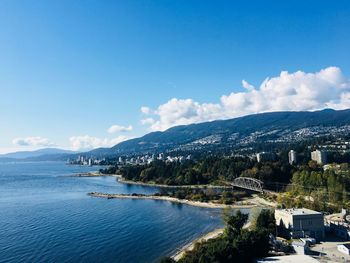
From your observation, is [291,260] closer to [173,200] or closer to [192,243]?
[192,243]

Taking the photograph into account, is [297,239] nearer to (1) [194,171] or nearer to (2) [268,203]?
(2) [268,203]

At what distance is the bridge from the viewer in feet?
238

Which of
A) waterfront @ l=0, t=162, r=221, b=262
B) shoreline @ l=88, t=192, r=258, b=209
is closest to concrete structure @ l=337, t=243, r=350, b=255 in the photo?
waterfront @ l=0, t=162, r=221, b=262

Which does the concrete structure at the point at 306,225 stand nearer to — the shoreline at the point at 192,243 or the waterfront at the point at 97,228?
the shoreline at the point at 192,243

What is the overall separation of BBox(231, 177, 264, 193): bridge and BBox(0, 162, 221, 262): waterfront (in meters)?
18.8

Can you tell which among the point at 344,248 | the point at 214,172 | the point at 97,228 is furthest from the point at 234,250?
the point at 214,172

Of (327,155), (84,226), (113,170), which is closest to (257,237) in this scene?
(84,226)

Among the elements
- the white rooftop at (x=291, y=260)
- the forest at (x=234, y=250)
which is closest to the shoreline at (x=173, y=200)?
the forest at (x=234, y=250)

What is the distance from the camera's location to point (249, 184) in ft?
251

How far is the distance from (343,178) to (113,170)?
95.1 metres

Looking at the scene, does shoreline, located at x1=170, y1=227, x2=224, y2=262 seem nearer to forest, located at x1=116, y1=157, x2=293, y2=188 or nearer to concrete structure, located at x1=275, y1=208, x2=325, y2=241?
concrete structure, located at x1=275, y1=208, x2=325, y2=241

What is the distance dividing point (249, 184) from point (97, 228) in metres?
40.7

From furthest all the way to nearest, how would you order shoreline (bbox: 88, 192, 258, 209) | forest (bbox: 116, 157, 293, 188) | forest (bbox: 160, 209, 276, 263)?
forest (bbox: 116, 157, 293, 188) < shoreline (bbox: 88, 192, 258, 209) < forest (bbox: 160, 209, 276, 263)

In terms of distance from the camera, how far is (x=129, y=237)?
4044cm
